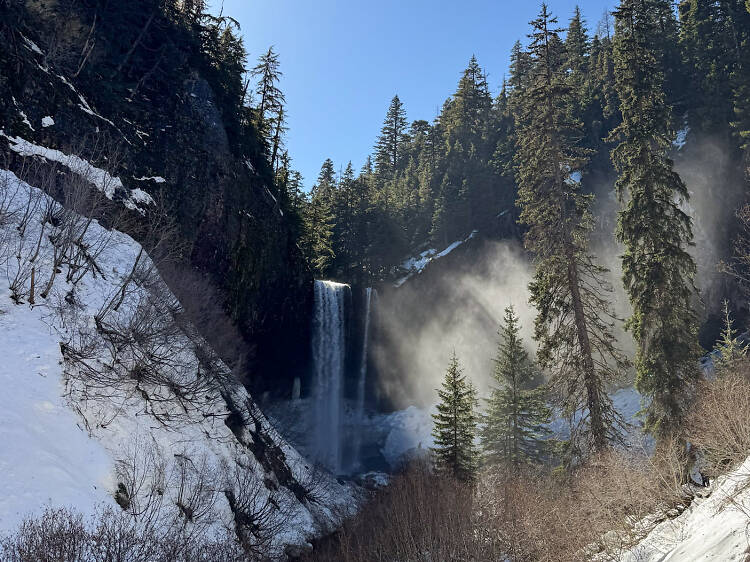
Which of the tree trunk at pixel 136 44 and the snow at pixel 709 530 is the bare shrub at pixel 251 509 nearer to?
the snow at pixel 709 530

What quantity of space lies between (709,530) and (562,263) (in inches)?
428

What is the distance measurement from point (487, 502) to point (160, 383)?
1164 cm

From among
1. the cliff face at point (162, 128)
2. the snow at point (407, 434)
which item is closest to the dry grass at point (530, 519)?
the cliff face at point (162, 128)

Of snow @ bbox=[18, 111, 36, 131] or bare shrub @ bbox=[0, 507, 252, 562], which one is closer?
bare shrub @ bbox=[0, 507, 252, 562]

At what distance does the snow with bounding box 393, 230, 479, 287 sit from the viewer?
1976 inches

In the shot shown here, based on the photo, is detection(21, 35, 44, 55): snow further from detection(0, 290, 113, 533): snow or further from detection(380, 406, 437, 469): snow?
detection(380, 406, 437, 469): snow

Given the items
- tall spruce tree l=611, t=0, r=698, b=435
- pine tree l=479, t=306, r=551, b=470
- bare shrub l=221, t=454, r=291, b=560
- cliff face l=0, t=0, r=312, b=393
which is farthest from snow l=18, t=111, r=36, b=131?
pine tree l=479, t=306, r=551, b=470

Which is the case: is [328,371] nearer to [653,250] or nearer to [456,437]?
[456,437]

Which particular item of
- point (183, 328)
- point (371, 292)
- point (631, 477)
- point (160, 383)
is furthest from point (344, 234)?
point (631, 477)

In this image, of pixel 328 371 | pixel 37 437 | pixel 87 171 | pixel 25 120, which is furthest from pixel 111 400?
pixel 328 371

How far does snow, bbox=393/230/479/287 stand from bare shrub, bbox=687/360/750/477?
3756 centimetres

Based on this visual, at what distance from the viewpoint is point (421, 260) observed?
170ft

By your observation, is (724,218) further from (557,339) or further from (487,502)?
(487,502)

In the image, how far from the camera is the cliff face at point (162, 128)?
18.9m
